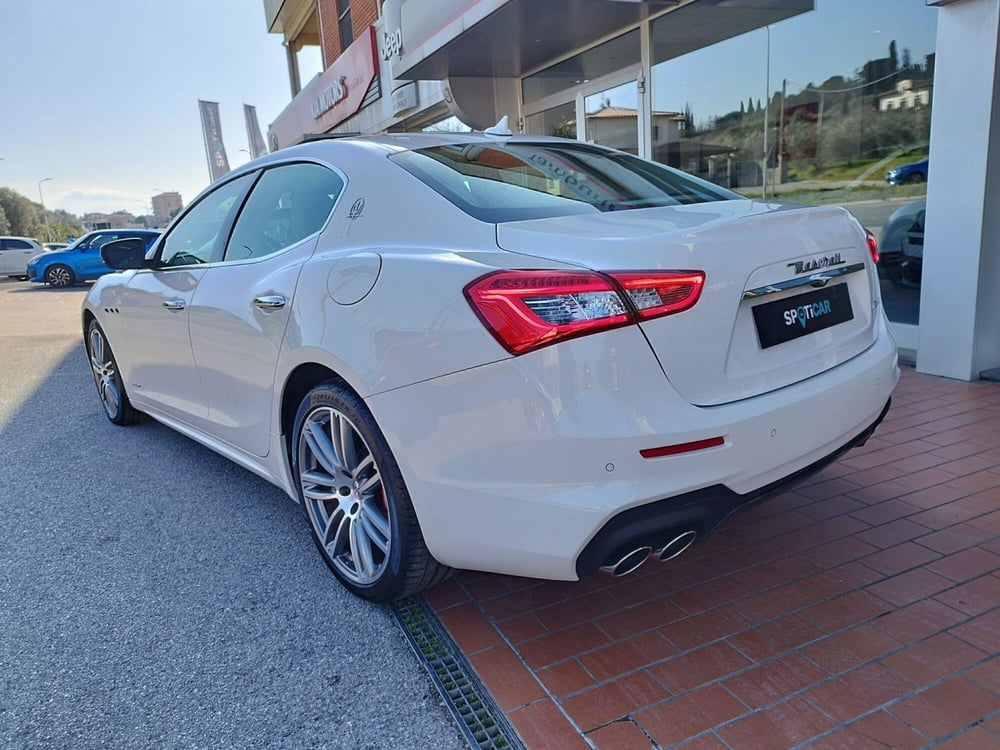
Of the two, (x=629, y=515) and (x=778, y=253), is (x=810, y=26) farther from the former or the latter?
(x=629, y=515)

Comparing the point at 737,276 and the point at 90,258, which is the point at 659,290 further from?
the point at 90,258

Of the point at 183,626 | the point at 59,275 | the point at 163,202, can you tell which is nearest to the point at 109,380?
the point at 183,626

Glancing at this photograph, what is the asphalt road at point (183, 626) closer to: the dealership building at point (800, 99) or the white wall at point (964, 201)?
the white wall at point (964, 201)

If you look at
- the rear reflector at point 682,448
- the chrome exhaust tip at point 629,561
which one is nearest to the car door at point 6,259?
the chrome exhaust tip at point 629,561

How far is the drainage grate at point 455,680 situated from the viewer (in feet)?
6.54

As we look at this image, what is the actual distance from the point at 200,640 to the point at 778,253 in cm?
219

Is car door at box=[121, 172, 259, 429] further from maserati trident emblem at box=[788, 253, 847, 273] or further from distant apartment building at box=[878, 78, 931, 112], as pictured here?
distant apartment building at box=[878, 78, 931, 112]

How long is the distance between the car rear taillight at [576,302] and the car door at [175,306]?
2032mm

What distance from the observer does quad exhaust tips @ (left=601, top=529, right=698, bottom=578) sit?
77.9 inches

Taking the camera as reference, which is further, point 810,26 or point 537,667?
point 810,26

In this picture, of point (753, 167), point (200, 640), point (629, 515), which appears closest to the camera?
point (629, 515)

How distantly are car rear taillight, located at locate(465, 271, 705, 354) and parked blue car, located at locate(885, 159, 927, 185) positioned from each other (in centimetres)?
444

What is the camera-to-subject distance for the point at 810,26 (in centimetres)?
614

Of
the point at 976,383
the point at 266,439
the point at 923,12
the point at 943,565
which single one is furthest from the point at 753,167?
the point at 266,439
